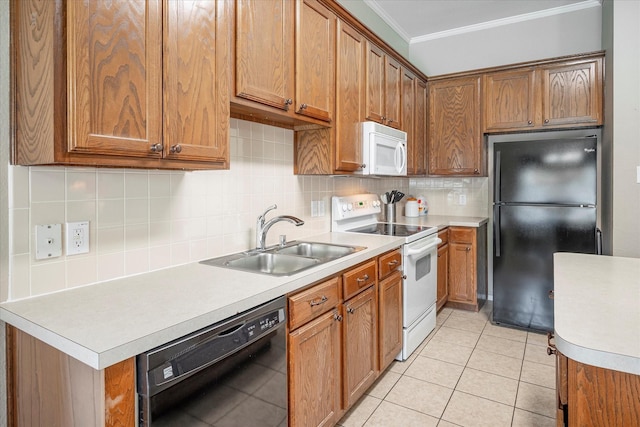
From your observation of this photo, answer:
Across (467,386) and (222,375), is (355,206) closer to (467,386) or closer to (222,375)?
(467,386)

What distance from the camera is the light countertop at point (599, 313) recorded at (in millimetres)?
805

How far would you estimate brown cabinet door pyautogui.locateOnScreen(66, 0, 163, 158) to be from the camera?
1.05m

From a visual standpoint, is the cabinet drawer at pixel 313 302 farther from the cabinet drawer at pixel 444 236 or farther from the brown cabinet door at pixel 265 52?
the cabinet drawer at pixel 444 236

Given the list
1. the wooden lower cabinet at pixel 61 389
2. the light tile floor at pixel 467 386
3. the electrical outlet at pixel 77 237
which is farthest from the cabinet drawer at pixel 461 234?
the wooden lower cabinet at pixel 61 389

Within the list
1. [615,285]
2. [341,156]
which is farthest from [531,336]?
[341,156]

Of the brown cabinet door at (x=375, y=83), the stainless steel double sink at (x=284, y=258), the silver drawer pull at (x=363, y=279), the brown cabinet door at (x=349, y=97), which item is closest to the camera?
the stainless steel double sink at (x=284, y=258)

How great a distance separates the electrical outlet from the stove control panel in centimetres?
172

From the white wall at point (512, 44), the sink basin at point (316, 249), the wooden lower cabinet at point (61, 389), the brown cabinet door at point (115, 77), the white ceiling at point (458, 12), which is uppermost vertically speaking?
the white ceiling at point (458, 12)

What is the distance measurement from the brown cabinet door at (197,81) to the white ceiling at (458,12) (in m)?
2.38

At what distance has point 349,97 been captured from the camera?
2.42 m

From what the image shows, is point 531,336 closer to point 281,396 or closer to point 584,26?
point 281,396

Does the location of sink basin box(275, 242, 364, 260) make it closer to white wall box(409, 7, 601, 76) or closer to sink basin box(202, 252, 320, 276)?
sink basin box(202, 252, 320, 276)

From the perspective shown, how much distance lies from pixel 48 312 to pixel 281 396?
0.82 m

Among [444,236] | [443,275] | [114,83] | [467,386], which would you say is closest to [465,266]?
[443,275]
